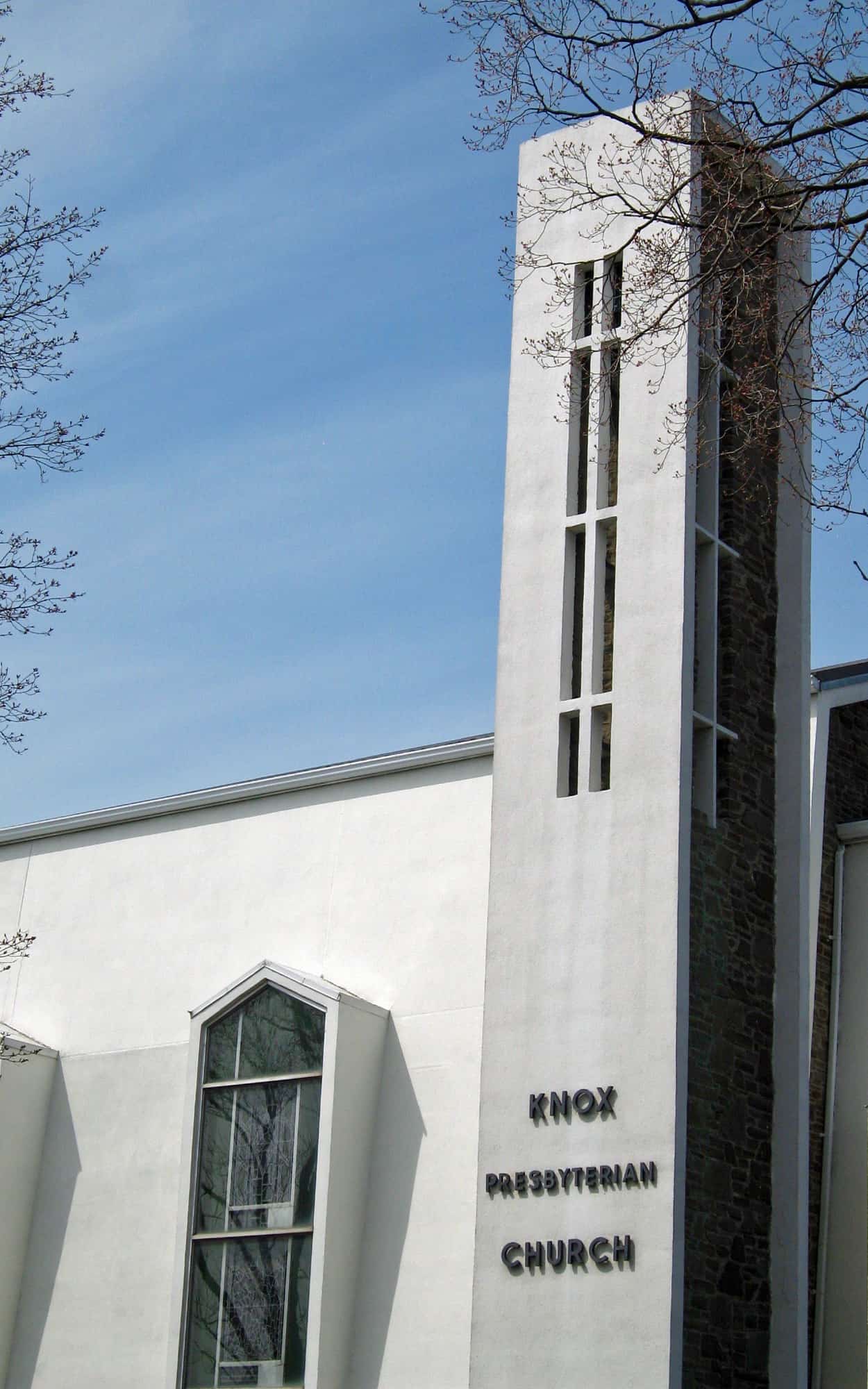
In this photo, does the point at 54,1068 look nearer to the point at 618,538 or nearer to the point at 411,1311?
the point at 411,1311

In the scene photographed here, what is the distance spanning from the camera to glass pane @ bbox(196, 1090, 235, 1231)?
17.2 meters

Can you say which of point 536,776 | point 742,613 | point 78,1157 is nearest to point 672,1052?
point 536,776

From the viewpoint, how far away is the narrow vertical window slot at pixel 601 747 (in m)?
14.2

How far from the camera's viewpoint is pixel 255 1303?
54.3ft

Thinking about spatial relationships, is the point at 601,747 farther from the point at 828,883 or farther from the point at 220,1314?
the point at 220,1314

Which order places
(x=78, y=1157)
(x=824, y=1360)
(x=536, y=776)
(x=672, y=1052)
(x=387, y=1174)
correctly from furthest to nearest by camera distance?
(x=78, y=1157) → (x=387, y=1174) → (x=824, y=1360) → (x=536, y=776) → (x=672, y=1052)

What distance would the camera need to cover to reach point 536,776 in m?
14.5

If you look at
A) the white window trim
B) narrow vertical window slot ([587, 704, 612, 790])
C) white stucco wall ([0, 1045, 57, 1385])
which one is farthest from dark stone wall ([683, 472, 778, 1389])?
white stucco wall ([0, 1045, 57, 1385])

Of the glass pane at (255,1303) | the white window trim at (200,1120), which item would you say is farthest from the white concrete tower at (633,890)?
the glass pane at (255,1303)

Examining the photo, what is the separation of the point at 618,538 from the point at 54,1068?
8.65 meters

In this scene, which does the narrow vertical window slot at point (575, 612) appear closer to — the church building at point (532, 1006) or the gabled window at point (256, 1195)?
the church building at point (532, 1006)

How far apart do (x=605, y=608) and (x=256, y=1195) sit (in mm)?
6061

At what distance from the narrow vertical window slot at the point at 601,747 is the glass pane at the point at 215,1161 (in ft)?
17.1

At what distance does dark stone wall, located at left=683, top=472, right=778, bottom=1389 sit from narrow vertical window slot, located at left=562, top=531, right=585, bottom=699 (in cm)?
115
